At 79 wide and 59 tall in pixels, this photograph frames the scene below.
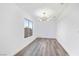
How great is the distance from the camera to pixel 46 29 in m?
10.2

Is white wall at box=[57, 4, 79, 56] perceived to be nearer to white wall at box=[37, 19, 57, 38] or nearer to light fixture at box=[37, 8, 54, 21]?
light fixture at box=[37, 8, 54, 21]

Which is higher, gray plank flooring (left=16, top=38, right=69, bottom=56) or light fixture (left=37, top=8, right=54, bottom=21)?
light fixture (left=37, top=8, right=54, bottom=21)

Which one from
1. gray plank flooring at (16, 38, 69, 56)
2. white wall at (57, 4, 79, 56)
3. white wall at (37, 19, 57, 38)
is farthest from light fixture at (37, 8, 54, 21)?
white wall at (37, 19, 57, 38)

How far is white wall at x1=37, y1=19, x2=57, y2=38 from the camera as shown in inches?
394

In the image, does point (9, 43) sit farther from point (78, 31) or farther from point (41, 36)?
point (41, 36)

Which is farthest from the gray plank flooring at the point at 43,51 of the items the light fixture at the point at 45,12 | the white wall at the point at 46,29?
the white wall at the point at 46,29

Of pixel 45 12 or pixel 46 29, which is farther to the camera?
pixel 46 29

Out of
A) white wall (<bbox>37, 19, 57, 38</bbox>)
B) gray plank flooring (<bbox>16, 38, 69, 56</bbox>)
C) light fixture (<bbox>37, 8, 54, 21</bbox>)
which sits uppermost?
light fixture (<bbox>37, 8, 54, 21</bbox>)

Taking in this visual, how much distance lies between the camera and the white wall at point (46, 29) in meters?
10.0

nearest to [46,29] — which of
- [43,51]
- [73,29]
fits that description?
[43,51]

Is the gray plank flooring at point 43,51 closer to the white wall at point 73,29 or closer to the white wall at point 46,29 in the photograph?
the white wall at point 73,29

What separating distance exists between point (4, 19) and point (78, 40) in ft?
7.28

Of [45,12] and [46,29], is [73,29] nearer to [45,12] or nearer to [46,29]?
[45,12]

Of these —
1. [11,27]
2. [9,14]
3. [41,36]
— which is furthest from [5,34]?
[41,36]
